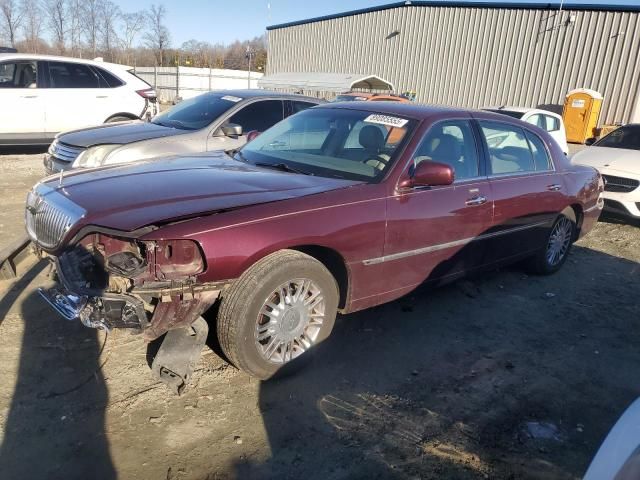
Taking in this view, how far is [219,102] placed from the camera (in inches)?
282

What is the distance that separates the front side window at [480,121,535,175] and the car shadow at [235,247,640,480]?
48.3 inches

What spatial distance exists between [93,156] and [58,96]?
460cm

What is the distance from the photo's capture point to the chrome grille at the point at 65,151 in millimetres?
6352

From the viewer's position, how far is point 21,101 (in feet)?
30.9

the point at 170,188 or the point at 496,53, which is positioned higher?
the point at 496,53

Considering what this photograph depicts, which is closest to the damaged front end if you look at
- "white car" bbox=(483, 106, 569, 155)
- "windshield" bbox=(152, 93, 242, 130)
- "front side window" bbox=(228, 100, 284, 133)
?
"windshield" bbox=(152, 93, 242, 130)

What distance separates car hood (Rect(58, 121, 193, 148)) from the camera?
631 cm

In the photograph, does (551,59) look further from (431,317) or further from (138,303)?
(138,303)

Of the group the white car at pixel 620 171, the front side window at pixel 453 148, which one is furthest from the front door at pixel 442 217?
the white car at pixel 620 171

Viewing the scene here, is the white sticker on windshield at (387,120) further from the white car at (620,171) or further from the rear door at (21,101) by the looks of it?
the rear door at (21,101)

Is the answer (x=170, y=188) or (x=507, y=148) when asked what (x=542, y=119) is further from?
(x=170, y=188)

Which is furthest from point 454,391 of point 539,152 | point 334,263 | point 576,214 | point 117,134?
point 117,134

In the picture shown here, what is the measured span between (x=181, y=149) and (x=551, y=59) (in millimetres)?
16567

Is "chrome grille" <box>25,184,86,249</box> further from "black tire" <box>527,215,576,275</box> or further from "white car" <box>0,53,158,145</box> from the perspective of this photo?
"white car" <box>0,53,158,145</box>
